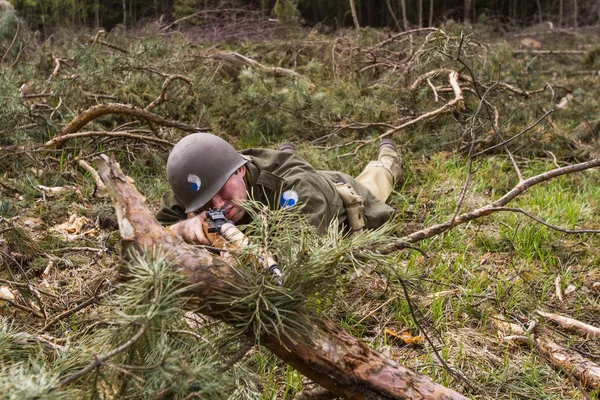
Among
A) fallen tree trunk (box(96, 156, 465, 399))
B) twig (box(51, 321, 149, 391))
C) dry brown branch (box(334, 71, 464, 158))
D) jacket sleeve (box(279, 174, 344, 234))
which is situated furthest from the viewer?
dry brown branch (box(334, 71, 464, 158))

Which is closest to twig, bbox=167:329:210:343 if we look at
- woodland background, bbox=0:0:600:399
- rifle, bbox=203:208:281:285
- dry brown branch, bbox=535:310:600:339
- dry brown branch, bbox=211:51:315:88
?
woodland background, bbox=0:0:600:399

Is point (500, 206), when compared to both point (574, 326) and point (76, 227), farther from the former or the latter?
point (76, 227)

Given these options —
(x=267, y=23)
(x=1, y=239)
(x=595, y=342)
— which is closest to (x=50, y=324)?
(x=1, y=239)

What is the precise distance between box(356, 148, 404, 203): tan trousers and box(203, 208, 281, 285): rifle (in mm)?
1835

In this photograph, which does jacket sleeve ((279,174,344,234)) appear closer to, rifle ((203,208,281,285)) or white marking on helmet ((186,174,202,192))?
white marking on helmet ((186,174,202,192))

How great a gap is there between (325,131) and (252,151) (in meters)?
1.91

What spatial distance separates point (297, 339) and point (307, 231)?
1.10ft

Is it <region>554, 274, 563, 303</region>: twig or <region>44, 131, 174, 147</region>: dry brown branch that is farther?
<region>44, 131, 174, 147</region>: dry brown branch

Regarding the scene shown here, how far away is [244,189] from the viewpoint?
2.84 m

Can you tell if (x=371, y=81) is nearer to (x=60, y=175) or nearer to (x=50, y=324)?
(x=60, y=175)

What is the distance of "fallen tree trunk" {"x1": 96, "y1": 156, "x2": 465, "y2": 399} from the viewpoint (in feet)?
4.78

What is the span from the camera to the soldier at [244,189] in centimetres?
264

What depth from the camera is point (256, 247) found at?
154cm

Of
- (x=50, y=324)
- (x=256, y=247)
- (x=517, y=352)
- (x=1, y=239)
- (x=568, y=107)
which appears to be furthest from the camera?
(x=568, y=107)
